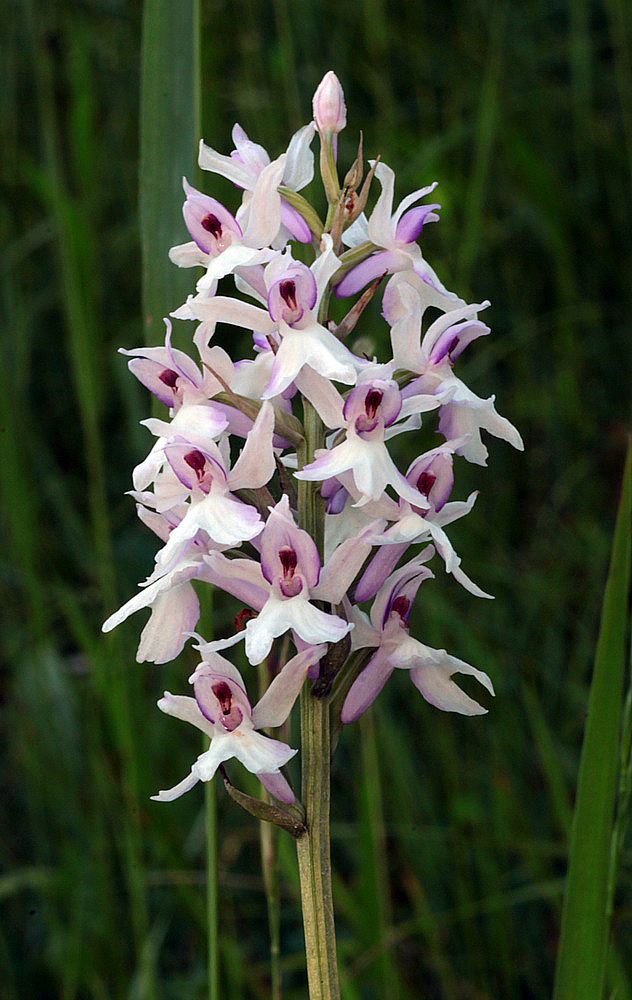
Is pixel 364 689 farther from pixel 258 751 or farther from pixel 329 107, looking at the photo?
pixel 329 107

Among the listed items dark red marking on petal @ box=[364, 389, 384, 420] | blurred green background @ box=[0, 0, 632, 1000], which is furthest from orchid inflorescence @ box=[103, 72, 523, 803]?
blurred green background @ box=[0, 0, 632, 1000]

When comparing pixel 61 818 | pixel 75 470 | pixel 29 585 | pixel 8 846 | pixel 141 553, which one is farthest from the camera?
pixel 75 470

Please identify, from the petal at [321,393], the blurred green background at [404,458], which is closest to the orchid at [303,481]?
the petal at [321,393]

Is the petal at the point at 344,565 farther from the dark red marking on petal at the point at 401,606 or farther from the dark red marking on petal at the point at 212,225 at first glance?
the dark red marking on petal at the point at 212,225

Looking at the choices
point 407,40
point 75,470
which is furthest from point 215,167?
point 407,40

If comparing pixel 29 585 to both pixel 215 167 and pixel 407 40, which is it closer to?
pixel 215 167

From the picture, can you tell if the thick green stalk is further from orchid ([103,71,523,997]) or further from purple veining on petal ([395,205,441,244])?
purple veining on petal ([395,205,441,244])

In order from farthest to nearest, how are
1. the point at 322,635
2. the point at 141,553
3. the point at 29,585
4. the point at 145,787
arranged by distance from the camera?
the point at 141,553 → the point at 29,585 → the point at 145,787 → the point at 322,635
